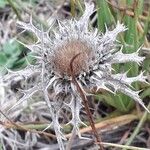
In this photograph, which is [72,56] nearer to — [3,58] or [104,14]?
[104,14]

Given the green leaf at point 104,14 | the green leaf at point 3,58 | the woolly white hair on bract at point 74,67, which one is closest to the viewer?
the woolly white hair on bract at point 74,67

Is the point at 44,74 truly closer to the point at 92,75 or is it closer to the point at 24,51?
the point at 92,75

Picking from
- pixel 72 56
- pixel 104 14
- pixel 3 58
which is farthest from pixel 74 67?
pixel 3 58

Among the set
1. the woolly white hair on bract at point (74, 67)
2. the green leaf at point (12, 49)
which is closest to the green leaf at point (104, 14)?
the woolly white hair on bract at point (74, 67)

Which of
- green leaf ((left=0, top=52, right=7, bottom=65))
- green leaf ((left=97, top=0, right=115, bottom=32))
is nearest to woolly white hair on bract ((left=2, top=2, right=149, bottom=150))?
green leaf ((left=97, top=0, right=115, bottom=32))

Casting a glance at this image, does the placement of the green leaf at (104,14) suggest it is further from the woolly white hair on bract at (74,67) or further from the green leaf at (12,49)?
the green leaf at (12,49)

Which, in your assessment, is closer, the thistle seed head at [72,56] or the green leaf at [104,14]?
the thistle seed head at [72,56]

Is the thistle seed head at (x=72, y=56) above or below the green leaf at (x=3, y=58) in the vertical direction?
above

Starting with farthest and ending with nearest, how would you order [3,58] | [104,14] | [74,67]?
[3,58] → [104,14] → [74,67]

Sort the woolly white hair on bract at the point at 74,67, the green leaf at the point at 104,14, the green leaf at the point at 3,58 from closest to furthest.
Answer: the woolly white hair on bract at the point at 74,67, the green leaf at the point at 104,14, the green leaf at the point at 3,58

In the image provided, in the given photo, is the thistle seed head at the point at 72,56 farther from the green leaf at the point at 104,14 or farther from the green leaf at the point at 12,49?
the green leaf at the point at 12,49

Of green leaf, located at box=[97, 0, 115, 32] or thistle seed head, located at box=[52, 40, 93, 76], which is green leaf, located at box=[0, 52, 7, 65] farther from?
thistle seed head, located at box=[52, 40, 93, 76]
